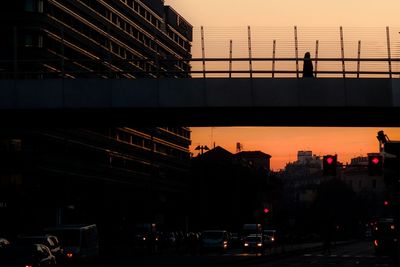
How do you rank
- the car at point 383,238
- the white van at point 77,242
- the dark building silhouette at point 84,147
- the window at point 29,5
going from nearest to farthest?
1. the white van at point 77,242
2. the car at point 383,238
3. the dark building silhouette at point 84,147
4. the window at point 29,5

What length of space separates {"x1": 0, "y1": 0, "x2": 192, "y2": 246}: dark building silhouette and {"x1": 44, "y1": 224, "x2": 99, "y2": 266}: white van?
1735cm

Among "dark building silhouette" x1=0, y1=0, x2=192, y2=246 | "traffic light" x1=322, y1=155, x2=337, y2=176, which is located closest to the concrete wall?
"traffic light" x1=322, y1=155, x2=337, y2=176

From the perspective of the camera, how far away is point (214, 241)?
75312 millimetres

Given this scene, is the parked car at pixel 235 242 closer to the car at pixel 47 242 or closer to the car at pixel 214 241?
the car at pixel 214 241

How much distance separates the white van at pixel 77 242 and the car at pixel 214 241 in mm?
33509

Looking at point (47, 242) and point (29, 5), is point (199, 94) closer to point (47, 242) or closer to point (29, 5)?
point (47, 242)

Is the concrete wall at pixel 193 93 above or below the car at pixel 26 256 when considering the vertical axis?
above

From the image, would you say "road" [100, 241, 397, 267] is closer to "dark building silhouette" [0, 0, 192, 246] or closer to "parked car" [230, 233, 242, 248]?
"dark building silhouette" [0, 0, 192, 246]

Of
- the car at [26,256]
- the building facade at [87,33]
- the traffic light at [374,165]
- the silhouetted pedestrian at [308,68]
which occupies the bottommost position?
the car at [26,256]

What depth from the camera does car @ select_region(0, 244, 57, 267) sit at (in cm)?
2841

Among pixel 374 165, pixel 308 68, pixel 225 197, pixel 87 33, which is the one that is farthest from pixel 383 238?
pixel 225 197

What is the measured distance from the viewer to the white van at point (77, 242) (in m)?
37.9

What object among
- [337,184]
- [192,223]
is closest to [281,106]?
[192,223]

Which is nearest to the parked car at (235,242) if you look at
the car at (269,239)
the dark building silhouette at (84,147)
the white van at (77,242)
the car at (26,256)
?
the car at (269,239)
